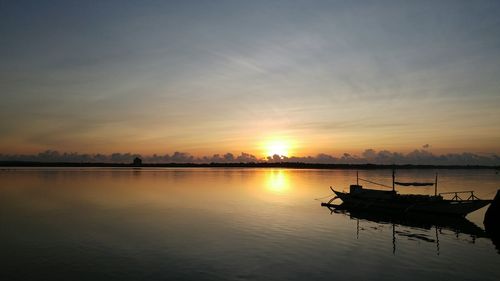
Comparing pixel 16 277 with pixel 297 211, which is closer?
pixel 16 277

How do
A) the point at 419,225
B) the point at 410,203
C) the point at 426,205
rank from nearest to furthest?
the point at 419,225 < the point at 426,205 < the point at 410,203

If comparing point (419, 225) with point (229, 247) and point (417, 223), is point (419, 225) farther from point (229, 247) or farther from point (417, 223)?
point (229, 247)

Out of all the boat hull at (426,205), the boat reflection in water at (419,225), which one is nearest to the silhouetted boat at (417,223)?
the boat reflection in water at (419,225)

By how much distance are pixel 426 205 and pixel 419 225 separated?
21.0 feet

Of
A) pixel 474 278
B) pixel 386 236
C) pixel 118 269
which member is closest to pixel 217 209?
pixel 386 236

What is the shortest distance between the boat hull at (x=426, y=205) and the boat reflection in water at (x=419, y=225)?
27.4 inches

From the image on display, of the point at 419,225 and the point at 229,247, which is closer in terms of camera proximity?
the point at 229,247

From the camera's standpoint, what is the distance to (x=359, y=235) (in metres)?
32.6

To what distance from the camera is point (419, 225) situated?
39.2 m

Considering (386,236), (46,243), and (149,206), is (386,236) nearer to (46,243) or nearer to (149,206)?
(46,243)

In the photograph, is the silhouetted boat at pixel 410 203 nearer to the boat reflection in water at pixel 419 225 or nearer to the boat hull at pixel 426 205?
the boat hull at pixel 426 205

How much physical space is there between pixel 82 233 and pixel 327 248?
808 inches

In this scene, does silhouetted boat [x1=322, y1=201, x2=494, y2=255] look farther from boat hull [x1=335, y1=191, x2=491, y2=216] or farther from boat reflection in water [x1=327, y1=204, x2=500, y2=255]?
boat hull [x1=335, y1=191, x2=491, y2=216]

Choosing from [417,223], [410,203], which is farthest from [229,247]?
[410,203]
